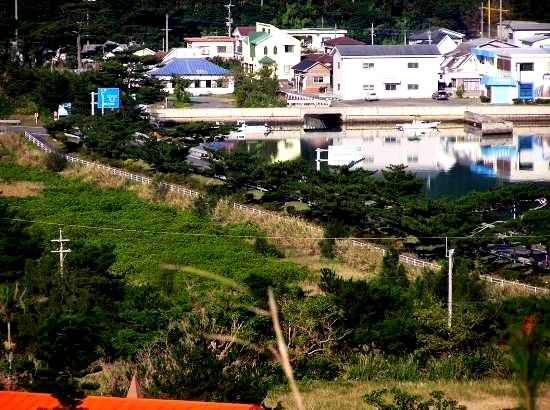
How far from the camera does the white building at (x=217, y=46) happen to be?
26141mm

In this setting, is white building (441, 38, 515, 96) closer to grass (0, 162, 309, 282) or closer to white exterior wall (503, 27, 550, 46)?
white exterior wall (503, 27, 550, 46)

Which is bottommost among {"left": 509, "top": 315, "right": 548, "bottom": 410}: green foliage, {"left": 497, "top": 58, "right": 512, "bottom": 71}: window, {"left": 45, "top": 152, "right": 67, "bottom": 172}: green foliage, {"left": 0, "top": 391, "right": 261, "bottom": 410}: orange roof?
{"left": 0, "top": 391, "right": 261, "bottom": 410}: orange roof

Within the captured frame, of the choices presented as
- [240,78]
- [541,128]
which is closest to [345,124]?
[240,78]

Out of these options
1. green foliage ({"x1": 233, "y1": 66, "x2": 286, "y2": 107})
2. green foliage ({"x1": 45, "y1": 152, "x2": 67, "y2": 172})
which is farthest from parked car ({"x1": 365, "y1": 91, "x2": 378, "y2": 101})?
green foliage ({"x1": 45, "y1": 152, "x2": 67, "y2": 172})

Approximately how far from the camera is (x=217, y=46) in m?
26.5

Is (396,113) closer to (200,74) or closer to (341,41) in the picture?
(200,74)

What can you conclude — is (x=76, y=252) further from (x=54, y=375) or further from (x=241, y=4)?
(x=241, y=4)

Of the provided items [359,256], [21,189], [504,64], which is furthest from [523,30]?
[359,256]

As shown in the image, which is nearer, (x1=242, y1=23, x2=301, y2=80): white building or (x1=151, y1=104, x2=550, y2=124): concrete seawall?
(x1=151, y1=104, x2=550, y2=124): concrete seawall

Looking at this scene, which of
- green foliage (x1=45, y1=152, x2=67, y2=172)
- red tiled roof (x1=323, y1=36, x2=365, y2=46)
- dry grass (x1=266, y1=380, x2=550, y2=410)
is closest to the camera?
dry grass (x1=266, y1=380, x2=550, y2=410)

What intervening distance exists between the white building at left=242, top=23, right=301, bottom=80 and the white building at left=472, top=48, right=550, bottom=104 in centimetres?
450

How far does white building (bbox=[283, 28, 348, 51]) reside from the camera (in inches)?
1065

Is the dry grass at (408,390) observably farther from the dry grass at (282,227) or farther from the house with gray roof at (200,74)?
the house with gray roof at (200,74)

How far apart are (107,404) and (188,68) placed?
18.8m
